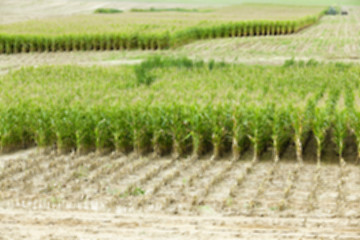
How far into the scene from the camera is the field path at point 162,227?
8.05m

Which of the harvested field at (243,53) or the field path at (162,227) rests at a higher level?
Result: the field path at (162,227)

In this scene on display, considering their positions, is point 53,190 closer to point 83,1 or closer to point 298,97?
point 298,97

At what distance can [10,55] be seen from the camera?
32562 millimetres

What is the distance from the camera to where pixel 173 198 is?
380 inches

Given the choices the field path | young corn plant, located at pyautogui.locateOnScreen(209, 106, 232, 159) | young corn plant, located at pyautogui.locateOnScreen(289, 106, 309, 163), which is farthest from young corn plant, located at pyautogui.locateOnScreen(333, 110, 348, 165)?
the field path

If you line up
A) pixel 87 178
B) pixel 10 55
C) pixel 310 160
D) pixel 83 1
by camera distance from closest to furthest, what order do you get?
pixel 87 178 → pixel 310 160 → pixel 10 55 → pixel 83 1

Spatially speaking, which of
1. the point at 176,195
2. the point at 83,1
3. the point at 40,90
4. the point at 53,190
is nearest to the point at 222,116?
the point at 176,195

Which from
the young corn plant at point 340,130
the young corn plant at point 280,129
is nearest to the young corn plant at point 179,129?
the young corn plant at point 280,129

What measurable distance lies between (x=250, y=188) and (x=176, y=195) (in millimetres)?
1300

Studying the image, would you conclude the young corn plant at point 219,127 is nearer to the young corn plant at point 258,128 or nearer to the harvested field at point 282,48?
the young corn plant at point 258,128

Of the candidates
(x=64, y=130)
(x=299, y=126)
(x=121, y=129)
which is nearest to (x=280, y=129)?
(x=299, y=126)

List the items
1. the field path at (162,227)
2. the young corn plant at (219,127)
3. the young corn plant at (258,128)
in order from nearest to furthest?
the field path at (162,227), the young corn plant at (258,128), the young corn plant at (219,127)

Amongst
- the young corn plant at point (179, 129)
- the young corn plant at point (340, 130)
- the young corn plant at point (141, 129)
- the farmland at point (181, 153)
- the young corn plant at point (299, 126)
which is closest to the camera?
the farmland at point (181, 153)

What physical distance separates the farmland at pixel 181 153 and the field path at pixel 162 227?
27mm
